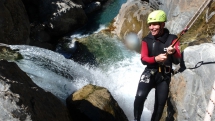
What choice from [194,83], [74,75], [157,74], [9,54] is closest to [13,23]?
[9,54]

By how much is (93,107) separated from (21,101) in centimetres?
275

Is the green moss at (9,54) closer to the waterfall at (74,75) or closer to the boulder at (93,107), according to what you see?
the waterfall at (74,75)

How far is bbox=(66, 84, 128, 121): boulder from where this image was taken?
6.44m

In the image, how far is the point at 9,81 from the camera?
165 inches

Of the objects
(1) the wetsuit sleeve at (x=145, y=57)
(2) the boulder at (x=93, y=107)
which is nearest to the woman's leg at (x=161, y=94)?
(1) the wetsuit sleeve at (x=145, y=57)

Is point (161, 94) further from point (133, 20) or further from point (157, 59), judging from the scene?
point (133, 20)

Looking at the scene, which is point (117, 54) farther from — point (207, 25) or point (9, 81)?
point (9, 81)

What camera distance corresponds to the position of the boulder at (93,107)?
644 centimetres

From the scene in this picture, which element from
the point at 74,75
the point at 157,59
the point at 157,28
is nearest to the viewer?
the point at 157,59

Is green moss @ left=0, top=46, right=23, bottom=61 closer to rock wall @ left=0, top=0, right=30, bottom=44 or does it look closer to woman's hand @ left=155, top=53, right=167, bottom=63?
rock wall @ left=0, top=0, right=30, bottom=44

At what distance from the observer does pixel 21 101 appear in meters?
4.01

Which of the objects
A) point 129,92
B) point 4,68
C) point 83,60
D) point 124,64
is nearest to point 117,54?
point 124,64

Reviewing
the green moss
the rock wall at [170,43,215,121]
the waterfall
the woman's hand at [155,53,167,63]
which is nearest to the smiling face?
the woman's hand at [155,53,167,63]

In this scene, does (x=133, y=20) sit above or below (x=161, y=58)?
below
